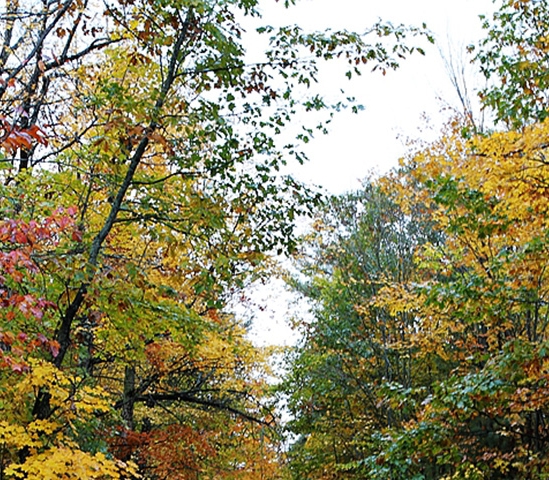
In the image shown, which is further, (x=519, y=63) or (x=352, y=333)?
(x=352, y=333)

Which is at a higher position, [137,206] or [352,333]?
[352,333]

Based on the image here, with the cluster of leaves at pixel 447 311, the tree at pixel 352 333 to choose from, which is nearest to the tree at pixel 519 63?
the cluster of leaves at pixel 447 311

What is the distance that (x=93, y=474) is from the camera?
13.9ft

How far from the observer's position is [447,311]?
27.2 ft

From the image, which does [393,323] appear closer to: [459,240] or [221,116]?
[459,240]

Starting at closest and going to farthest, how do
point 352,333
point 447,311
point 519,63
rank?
point 519,63, point 447,311, point 352,333

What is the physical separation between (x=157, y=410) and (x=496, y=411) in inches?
249

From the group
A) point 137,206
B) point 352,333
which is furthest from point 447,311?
point 137,206

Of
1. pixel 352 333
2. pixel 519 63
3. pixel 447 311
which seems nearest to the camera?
pixel 519 63

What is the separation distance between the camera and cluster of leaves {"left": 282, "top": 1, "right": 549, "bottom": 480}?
4.74 metres

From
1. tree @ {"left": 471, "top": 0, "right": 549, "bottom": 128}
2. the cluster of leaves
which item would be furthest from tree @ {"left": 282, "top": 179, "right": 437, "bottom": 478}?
tree @ {"left": 471, "top": 0, "right": 549, "bottom": 128}

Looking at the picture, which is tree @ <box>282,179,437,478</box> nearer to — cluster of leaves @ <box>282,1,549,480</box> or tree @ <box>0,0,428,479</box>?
cluster of leaves @ <box>282,1,549,480</box>

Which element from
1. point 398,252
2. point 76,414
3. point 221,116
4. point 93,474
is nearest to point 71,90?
point 221,116

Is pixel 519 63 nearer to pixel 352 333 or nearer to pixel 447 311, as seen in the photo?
pixel 447 311
